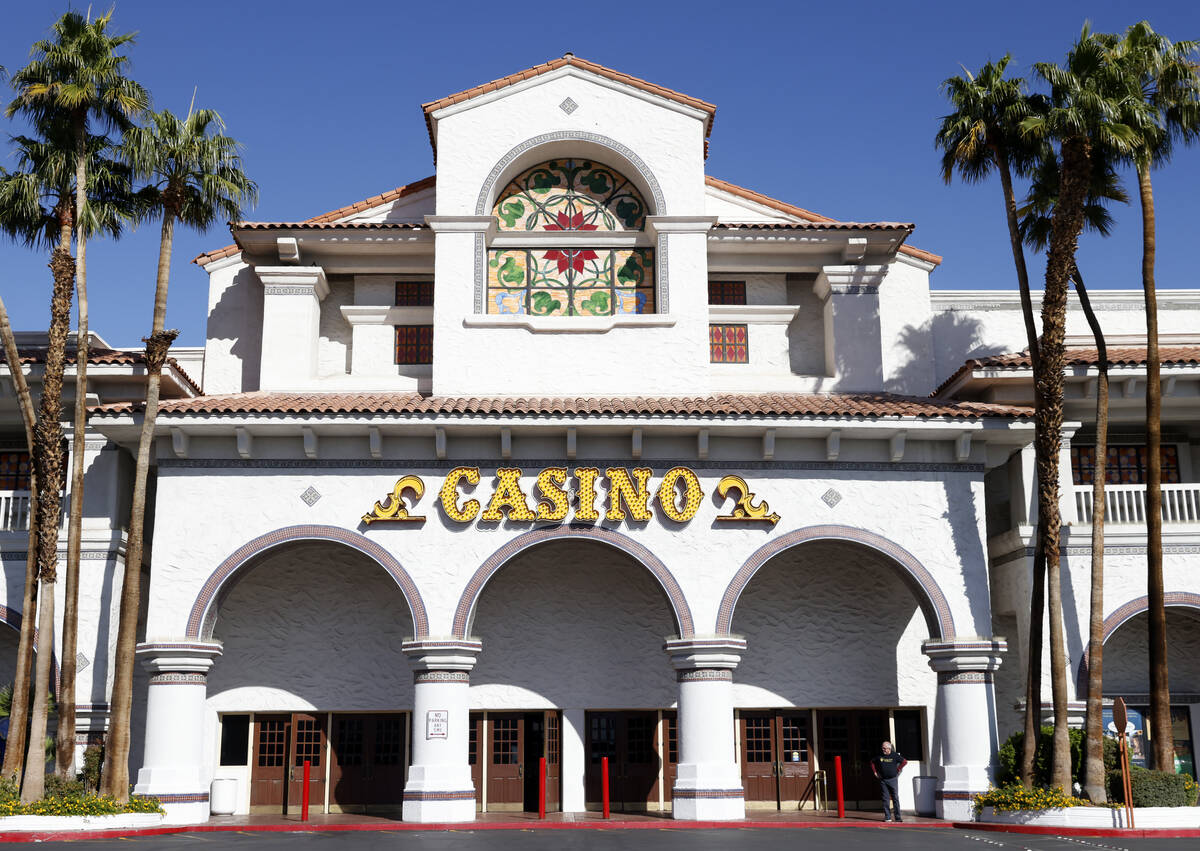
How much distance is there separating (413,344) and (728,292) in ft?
24.6

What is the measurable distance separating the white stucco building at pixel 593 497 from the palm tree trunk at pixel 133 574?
0.54 meters

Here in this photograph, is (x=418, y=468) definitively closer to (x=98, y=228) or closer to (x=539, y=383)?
(x=539, y=383)

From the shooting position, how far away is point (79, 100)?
22.3 metres

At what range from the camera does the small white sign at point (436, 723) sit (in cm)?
2216

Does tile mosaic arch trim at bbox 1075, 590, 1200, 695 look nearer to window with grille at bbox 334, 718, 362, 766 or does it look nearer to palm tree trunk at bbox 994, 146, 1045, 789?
palm tree trunk at bbox 994, 146, 1045, 789

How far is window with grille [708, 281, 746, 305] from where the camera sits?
28.6m

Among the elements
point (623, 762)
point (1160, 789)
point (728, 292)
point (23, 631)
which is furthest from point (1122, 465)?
point (23, 631)

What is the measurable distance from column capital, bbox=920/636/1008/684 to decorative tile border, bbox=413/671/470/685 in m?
9.06

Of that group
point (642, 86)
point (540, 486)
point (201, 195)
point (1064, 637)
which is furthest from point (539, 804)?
point (642, 86)

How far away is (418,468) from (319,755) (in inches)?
263

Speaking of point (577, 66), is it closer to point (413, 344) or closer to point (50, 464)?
point (413, 344)

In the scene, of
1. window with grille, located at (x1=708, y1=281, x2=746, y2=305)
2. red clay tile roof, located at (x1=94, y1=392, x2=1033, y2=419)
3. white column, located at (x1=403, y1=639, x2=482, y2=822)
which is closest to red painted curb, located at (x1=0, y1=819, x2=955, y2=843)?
white column, located at (x1=403, y1=639, x2=482, y2=822)

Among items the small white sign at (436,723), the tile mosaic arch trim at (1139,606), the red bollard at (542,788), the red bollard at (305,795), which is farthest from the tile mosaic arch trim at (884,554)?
the red bollard at (305,795)

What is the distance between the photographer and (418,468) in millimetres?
23125
